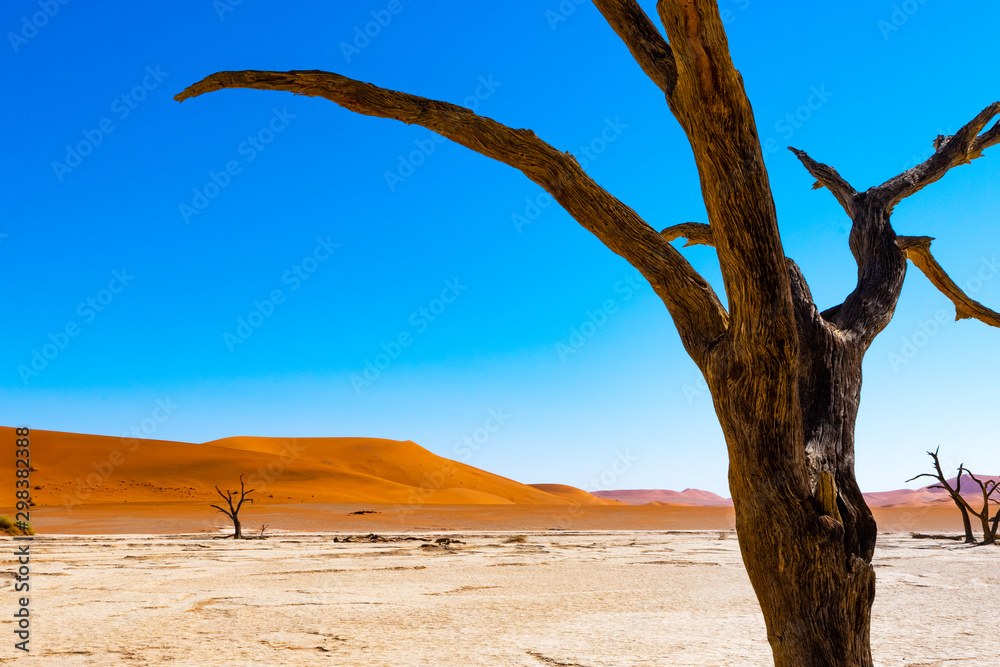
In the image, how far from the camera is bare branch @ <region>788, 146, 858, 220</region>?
3699 millimetres

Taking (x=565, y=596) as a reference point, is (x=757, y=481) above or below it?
above

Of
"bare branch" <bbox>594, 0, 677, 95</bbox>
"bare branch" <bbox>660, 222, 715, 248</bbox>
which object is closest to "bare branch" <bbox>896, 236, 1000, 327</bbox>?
"bare branch" <bbox>660, 222, 715, 248</bbox>

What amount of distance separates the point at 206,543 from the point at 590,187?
1980 cm

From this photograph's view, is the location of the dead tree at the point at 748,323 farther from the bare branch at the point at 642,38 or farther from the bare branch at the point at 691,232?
the bare branch at the point at 691,232

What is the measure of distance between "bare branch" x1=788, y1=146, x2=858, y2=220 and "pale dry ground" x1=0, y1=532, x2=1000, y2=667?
3.92 metres

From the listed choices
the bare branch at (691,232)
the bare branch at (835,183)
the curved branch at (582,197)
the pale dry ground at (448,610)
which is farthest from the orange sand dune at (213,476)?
the bare branch at (835,183)

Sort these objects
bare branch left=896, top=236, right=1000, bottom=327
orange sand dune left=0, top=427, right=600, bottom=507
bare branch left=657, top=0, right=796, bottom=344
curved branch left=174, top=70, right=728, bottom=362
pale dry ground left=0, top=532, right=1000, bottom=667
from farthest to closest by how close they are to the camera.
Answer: orange sand dune left=0, top=427, right=600, bottom=507
pale dry ground left=0, top=532, right=1000, bottom=667
bare branch left=896, top=236, right=1000, bottom=327
curved branch left=174, top=70, right=728, bottom=362
bare branch left=657, top=0, right=796, bottom=344

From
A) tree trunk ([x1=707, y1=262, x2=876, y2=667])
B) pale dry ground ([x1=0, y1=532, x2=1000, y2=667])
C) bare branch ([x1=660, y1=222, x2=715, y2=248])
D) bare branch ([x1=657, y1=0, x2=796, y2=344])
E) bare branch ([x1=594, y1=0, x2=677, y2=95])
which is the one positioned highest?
bare branch ([x1=594, y1=0, x2=677, y2=95])

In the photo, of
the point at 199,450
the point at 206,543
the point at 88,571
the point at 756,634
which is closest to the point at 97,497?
the point at 199,450

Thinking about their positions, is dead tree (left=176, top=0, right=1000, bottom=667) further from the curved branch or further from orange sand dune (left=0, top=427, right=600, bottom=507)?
orange sand dune (left=0, top=427, right=600, bottom=507)

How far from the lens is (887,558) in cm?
1526

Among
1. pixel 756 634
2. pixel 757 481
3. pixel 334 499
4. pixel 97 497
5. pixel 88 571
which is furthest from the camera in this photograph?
pixel 334 499

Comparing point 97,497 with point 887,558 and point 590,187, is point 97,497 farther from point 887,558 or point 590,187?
point 590,187

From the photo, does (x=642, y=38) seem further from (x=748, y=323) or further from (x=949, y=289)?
(x=949, y=289)
